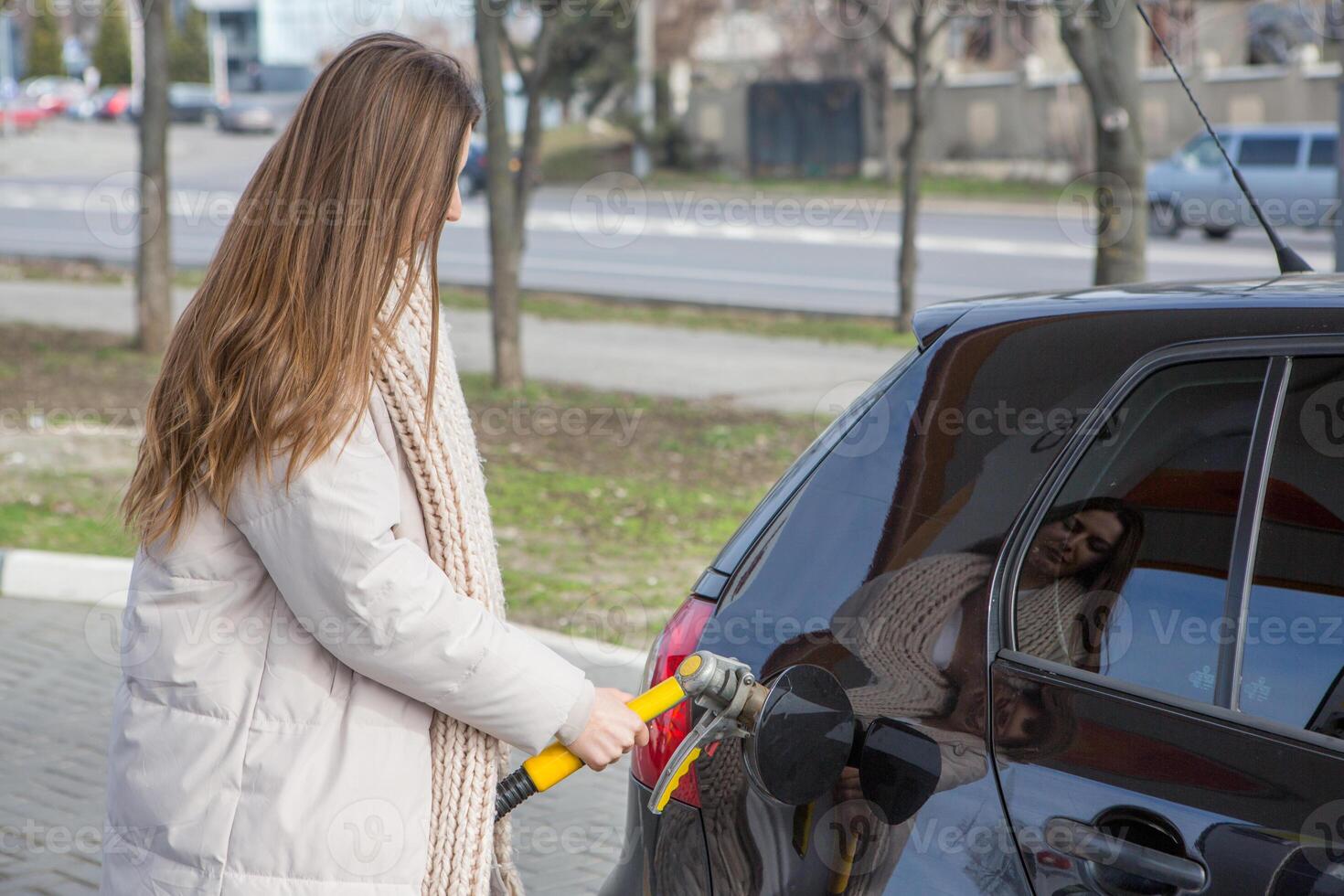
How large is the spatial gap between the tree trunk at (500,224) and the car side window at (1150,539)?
8.47 m

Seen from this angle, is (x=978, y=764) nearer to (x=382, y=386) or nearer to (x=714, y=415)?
(x=382, y=386)

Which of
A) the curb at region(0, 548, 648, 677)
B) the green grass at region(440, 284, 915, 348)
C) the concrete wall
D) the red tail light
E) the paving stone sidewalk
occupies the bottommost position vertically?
the paving stone sidewalk

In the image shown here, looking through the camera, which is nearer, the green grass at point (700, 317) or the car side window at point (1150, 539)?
the car side window at point (1150, 539)

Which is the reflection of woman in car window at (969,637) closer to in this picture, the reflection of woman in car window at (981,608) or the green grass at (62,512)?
the reflection of woman in car window at (981,608)

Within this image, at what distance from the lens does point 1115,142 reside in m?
8.84

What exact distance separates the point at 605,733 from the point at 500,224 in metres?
8.64

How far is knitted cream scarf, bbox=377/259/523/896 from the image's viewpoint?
2.04 m

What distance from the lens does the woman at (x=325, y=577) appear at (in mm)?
1925

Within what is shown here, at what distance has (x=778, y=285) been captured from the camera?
18750 mm

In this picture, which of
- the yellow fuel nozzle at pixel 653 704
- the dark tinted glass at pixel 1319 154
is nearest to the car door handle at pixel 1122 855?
the yellow fuel nozzle at pixel 653 704

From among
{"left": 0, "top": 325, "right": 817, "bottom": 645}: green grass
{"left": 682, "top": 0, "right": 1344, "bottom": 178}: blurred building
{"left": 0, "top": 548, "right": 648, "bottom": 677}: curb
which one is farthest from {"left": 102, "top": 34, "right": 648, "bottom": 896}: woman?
{"left": 682, "top": 0, "right": 1344, "bottom": 178}: blurred building

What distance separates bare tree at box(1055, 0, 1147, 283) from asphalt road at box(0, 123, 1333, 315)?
4835 millimetres

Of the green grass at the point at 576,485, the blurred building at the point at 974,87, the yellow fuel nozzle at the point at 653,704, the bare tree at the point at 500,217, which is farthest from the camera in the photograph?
the blurred building at the point at 974,87

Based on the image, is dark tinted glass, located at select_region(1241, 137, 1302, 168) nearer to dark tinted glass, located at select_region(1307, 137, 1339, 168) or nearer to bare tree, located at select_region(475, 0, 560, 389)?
dark tinted glass, located at select_region(1307, 137, 1339, 168)
